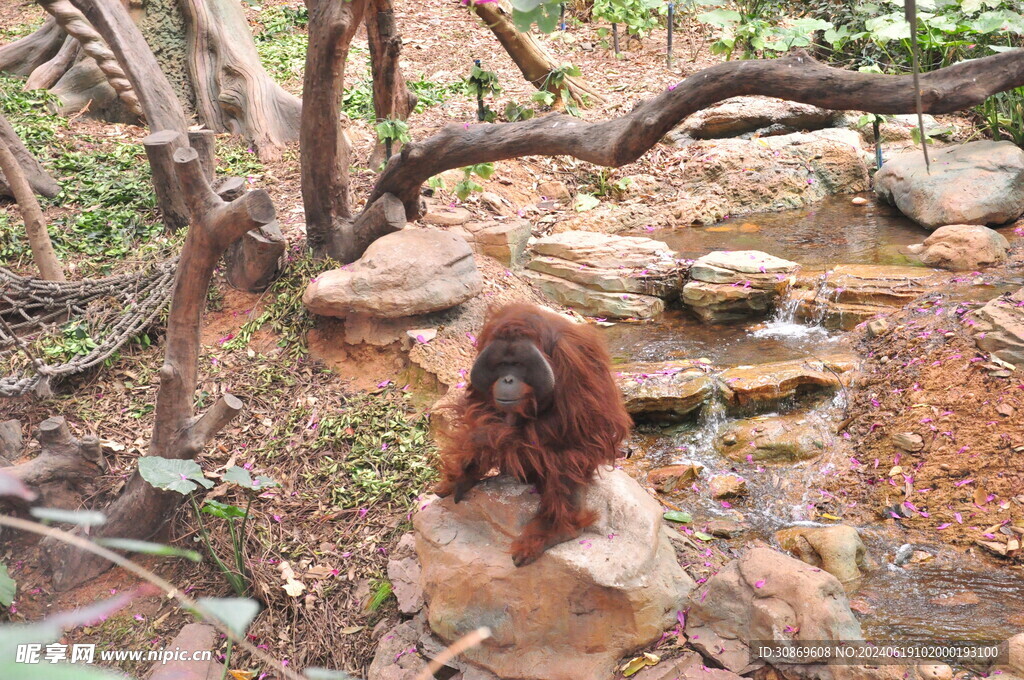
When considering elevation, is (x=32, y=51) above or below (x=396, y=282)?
above

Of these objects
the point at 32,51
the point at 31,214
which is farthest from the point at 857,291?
the point at 32,51

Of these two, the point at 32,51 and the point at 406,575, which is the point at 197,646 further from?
the point at 32,51

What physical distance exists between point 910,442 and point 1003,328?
0.94m

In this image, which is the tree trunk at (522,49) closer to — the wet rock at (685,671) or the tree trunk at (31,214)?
the tree trunk at (31,214)

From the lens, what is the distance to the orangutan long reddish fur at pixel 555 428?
313 centimetres

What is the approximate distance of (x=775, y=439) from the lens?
15.7 feet

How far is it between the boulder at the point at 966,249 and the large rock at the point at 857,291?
18 centimetres

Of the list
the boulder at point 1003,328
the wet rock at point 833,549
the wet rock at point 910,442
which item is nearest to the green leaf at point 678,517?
the wet rock at point 833,549

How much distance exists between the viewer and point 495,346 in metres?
3.07

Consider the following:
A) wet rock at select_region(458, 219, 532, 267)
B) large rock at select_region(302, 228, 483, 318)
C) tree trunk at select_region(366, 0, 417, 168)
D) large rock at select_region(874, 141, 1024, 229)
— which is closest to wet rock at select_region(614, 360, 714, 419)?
large rock at select_region(302, 228, 483, 318)

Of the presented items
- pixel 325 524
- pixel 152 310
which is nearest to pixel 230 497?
pixel 325 524

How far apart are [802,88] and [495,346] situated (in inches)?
87.5

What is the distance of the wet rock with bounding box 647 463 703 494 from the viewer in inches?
178

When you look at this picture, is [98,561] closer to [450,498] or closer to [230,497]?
[230,497]
